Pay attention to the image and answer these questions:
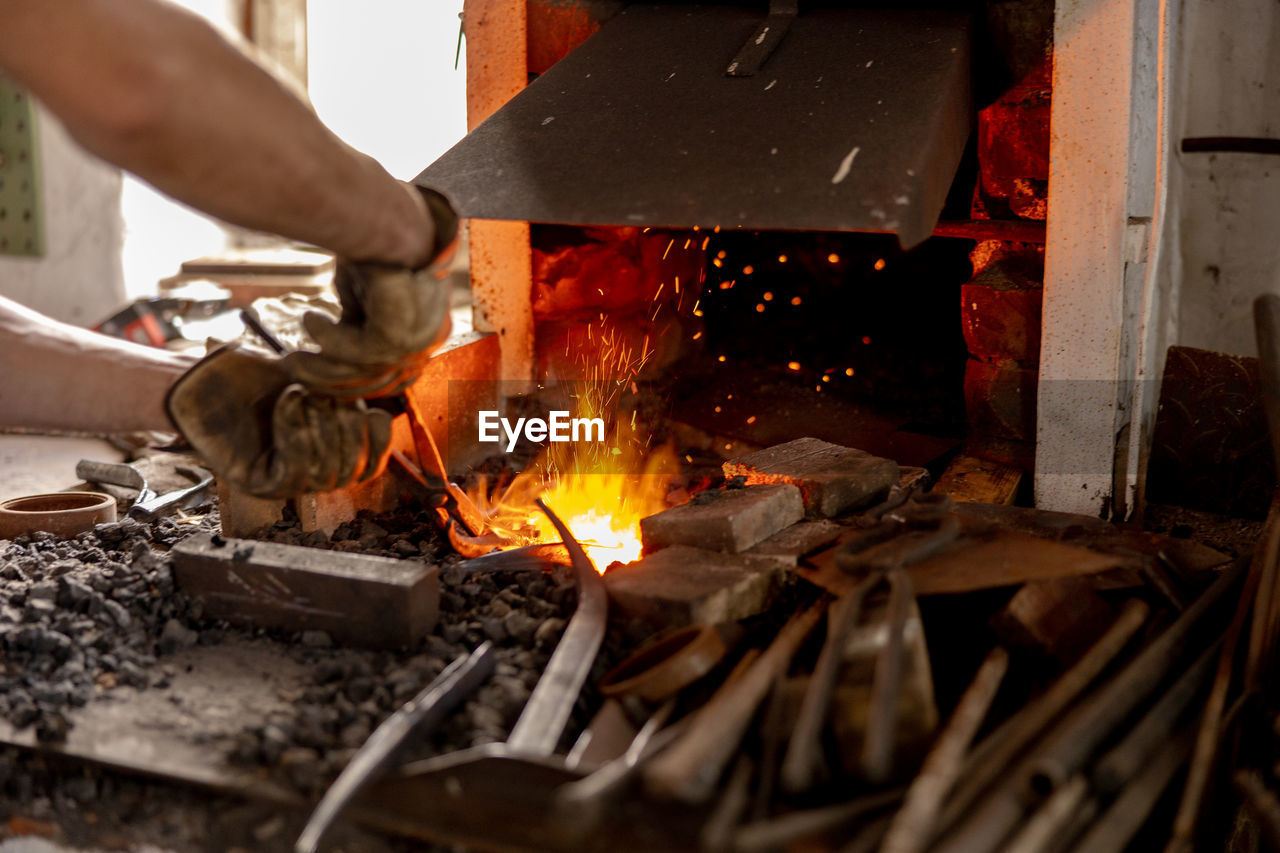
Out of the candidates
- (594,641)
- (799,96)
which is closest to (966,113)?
(799,96)

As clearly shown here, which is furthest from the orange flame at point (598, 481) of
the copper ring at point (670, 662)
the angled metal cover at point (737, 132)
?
the angled metal cover at point (737, 132)

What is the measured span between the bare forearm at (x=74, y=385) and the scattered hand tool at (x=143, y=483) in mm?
1300

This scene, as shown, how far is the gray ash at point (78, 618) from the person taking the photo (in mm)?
2270

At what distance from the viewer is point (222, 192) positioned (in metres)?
1.69

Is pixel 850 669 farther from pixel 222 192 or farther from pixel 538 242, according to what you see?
pixel 538 242

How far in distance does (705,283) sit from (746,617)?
277 centimetres

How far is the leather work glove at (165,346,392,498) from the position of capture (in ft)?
7.06

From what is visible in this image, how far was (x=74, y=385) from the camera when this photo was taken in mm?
2301

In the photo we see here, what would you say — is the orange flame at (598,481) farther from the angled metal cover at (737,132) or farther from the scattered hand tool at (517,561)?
the angled metal cover at (737,132)

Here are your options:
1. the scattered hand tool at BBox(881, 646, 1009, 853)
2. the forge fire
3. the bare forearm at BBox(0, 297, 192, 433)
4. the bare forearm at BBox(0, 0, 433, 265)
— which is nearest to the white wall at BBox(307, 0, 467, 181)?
the forge fire

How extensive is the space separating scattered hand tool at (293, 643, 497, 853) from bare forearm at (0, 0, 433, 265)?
2.85 ft

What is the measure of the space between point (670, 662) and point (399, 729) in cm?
54

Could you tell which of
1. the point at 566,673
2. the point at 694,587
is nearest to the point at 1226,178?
the point at 694,587

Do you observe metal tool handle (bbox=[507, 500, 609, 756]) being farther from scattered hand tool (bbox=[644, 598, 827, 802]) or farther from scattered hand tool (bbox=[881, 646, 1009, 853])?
scattered hand tool (bbox=[881, 646, 1009, 853])
